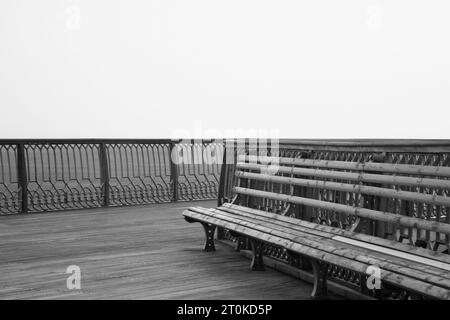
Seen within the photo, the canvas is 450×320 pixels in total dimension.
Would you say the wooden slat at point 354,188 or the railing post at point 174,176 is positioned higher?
the wooden slat at point 354,188

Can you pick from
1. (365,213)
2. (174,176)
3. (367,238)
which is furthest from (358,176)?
(174,176)

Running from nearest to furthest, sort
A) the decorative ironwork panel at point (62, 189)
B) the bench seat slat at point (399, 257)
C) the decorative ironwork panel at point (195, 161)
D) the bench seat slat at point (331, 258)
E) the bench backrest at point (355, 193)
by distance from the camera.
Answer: the bench seat slat at point (331, 258)
the bench seat slat at point (399, 257)
the bench backrest at point (355, 193)
the decorative ironwork panel at point (62, 189)
the decorative ironwork panel at point (195, 161)

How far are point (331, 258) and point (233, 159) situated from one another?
3122 mm

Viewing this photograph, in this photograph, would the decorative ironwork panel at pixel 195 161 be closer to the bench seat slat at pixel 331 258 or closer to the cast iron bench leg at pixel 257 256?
the bench seat slat at pixel 331 258

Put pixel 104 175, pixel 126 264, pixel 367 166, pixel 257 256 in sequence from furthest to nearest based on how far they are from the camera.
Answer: pixel 104 175 → pixel 126 264 → pixel 257 256 → pixel 367 166

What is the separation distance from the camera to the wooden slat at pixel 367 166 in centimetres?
400

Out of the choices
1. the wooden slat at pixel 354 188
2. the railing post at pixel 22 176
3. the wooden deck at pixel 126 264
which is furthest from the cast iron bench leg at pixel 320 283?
the railing post at pixel 22 176

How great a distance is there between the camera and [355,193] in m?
4.87

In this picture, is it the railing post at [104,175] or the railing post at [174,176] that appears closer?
the railing post at [104,175]

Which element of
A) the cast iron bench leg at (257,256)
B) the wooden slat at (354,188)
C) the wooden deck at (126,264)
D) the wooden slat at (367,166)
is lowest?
the wooden deck at (126,264)

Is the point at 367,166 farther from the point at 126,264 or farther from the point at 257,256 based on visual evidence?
the point at 126,264
